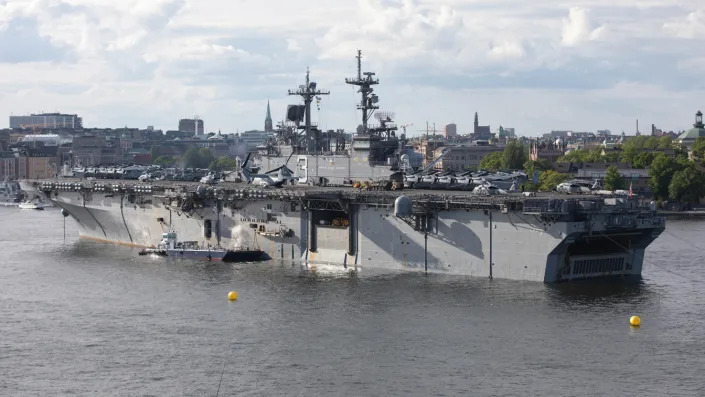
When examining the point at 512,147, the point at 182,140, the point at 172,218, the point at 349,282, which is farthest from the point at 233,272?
the point at 182,140

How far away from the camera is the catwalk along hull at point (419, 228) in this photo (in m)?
37.7

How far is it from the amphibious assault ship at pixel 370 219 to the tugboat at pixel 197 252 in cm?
71

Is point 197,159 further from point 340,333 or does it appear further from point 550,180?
point 340,333

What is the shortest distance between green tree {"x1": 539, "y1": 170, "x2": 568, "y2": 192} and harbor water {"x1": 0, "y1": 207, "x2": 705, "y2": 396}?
39.5 metres

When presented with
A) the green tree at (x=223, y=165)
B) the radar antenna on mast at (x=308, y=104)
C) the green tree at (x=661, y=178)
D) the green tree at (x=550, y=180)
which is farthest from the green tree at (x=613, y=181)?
the green tree at (x=223, y=165)

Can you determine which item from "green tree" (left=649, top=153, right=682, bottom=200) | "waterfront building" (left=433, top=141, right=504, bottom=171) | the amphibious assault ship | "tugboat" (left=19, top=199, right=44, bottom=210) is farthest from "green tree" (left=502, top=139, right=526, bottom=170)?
the amphibious assault ship

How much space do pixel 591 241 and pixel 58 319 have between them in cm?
1820

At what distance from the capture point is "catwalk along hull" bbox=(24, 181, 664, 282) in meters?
37.7

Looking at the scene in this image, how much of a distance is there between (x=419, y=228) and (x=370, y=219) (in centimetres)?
245

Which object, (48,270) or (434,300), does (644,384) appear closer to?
(434,300)

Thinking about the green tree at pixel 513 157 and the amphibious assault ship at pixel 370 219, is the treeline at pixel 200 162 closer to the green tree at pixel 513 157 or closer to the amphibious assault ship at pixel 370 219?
the green tree at pixel 513 157

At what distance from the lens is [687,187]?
86062 mm

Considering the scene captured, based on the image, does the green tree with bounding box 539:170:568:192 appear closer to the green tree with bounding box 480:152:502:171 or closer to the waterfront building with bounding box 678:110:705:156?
the green tree with bounding box 480:152:502:171

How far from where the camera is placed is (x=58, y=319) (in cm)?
3331
